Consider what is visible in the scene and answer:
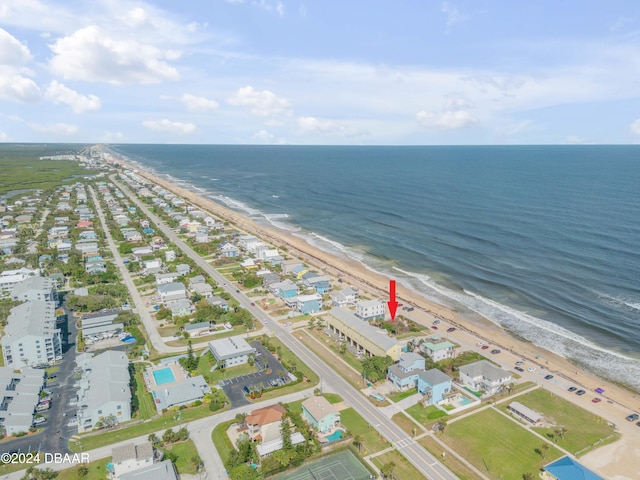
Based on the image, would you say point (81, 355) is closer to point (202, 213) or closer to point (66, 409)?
point (66, 409)

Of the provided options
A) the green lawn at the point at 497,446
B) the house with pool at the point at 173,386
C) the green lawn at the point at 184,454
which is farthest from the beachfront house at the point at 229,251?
the green lawn at the point at 497,446

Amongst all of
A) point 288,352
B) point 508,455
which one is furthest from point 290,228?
point 508,455

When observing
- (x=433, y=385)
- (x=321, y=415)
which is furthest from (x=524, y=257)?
(x=321, y=415)

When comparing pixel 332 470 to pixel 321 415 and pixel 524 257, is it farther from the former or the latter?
pixel 524 257

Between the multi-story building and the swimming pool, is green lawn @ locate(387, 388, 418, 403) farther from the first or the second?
the multi-story building

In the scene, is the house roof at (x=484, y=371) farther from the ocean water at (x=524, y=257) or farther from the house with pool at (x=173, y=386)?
the house with pool at (x=173, y=386)

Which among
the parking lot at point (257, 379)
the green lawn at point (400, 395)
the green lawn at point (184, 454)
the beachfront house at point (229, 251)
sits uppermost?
the beachfront house at point (229, 251)
